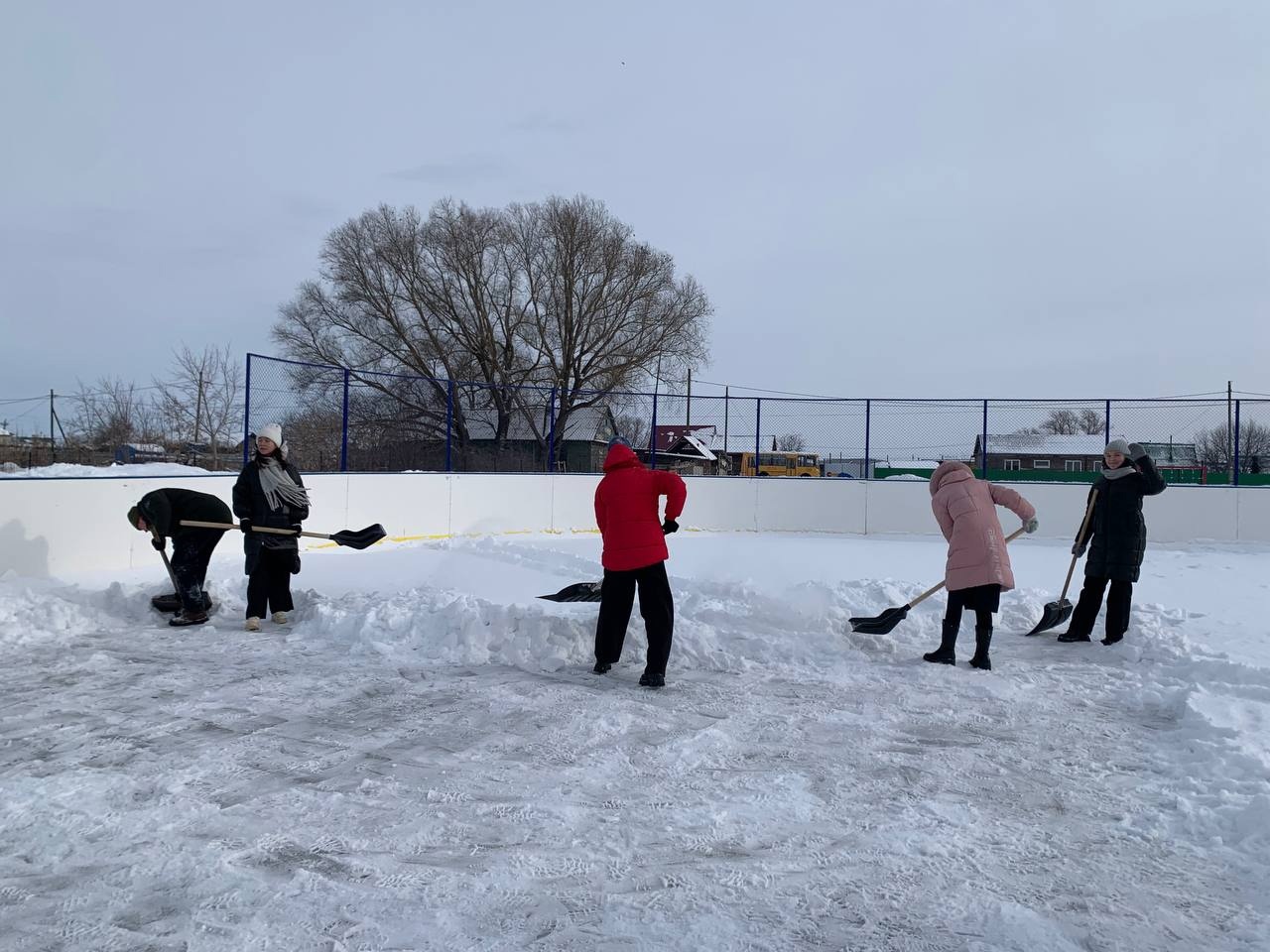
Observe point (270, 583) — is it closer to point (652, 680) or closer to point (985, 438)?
point (652, 680)

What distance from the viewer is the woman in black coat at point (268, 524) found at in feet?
21.5

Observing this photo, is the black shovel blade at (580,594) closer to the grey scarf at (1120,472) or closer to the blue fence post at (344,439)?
the grey scarf at (1120,472)

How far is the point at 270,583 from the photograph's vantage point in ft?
21.7

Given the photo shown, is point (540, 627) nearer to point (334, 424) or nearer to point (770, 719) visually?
point (770, 719)

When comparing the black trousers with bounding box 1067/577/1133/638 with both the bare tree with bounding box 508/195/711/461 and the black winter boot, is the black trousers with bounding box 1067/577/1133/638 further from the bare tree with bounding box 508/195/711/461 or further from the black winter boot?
the bare tree with bounding box 508/195/711/461

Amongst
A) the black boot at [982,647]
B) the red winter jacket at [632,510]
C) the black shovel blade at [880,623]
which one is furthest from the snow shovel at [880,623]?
the red winter jacket at [632,510]

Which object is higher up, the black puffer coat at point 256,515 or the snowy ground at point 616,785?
the black puffer coat at point 256,515

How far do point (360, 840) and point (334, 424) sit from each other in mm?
11015

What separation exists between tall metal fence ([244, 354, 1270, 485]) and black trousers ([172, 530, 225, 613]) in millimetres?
7128

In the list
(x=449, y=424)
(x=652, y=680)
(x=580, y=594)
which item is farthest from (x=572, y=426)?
(x=652, y=680)

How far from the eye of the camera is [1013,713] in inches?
178

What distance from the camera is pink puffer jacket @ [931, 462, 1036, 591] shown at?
5.54 meters

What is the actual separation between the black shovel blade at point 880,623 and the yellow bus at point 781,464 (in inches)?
406

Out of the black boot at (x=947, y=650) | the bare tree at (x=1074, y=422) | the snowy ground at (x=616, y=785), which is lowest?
the snowy ground at (x=616, y=785)
